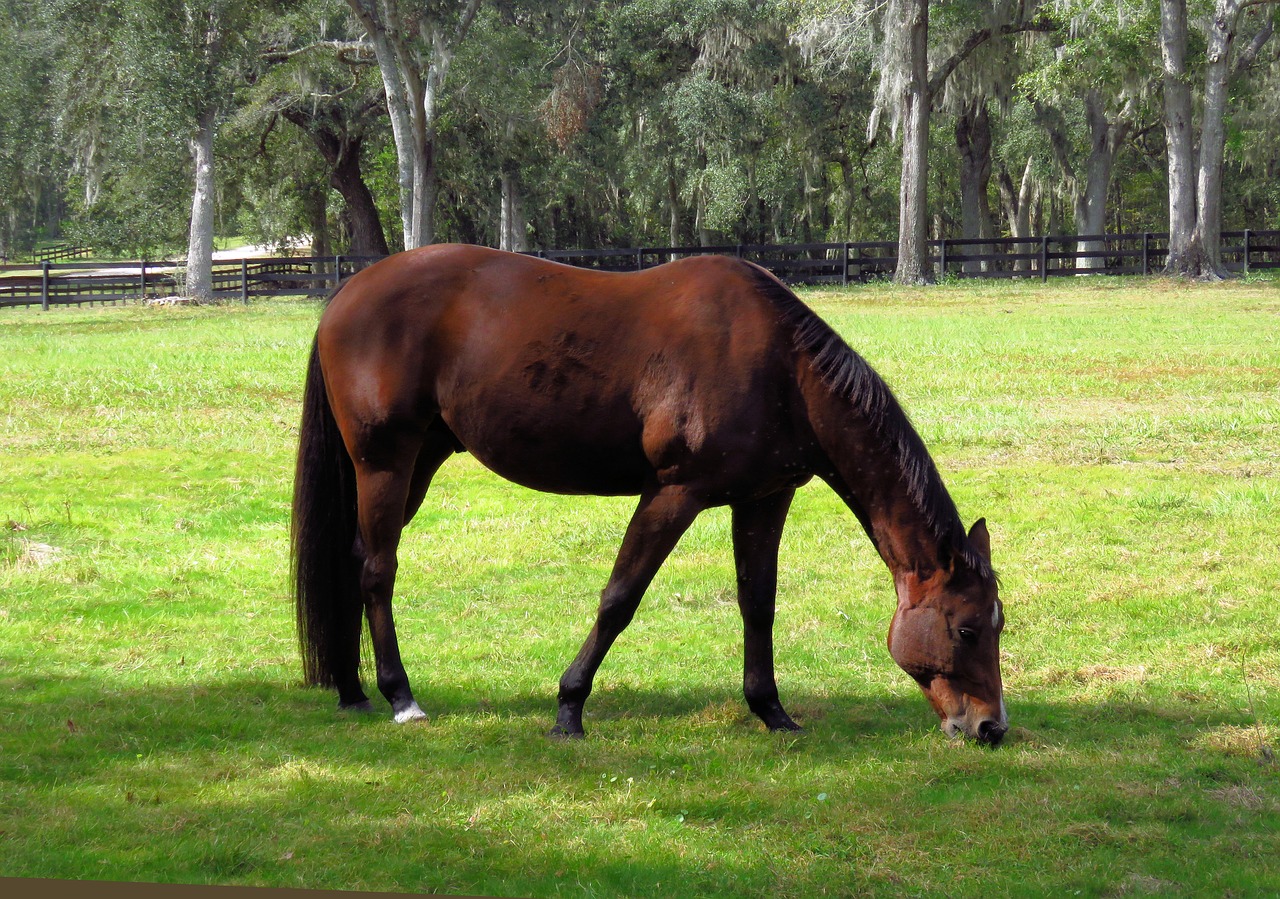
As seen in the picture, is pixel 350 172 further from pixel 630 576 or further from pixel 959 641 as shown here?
pixel 959 641

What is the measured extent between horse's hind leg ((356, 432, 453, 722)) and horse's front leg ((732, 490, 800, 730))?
1.36 m

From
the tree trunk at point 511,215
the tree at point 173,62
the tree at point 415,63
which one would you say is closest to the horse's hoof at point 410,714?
the tree at point 415,63

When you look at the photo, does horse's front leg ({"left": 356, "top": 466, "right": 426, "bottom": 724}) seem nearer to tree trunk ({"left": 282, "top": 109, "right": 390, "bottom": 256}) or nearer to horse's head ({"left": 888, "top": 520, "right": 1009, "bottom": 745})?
horse's head ({"left": 888, "top": 520, "right": 1009, "bottom": 745})

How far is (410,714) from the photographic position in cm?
518

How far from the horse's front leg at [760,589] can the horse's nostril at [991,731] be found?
768mm

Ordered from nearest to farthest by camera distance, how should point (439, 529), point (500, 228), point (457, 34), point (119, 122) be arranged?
point (439, 529) < point (457, 34) < point (119, 122) < point (500, 228)

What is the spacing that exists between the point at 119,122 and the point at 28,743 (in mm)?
30290

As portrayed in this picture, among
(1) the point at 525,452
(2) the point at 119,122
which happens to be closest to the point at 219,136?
(2) the point at 119,122

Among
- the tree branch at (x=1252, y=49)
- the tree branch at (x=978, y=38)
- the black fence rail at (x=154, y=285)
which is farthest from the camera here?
the black fence rail at (x=154, y=285)

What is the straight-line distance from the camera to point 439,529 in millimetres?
9203

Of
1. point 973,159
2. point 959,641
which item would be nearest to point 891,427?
point 959,641

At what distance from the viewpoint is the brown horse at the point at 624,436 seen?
467cm

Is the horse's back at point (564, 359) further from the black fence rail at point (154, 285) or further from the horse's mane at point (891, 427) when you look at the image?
the black fence rail at point (154, 285)

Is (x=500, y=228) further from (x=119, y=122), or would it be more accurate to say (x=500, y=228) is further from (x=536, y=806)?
(x=536, y=806)
